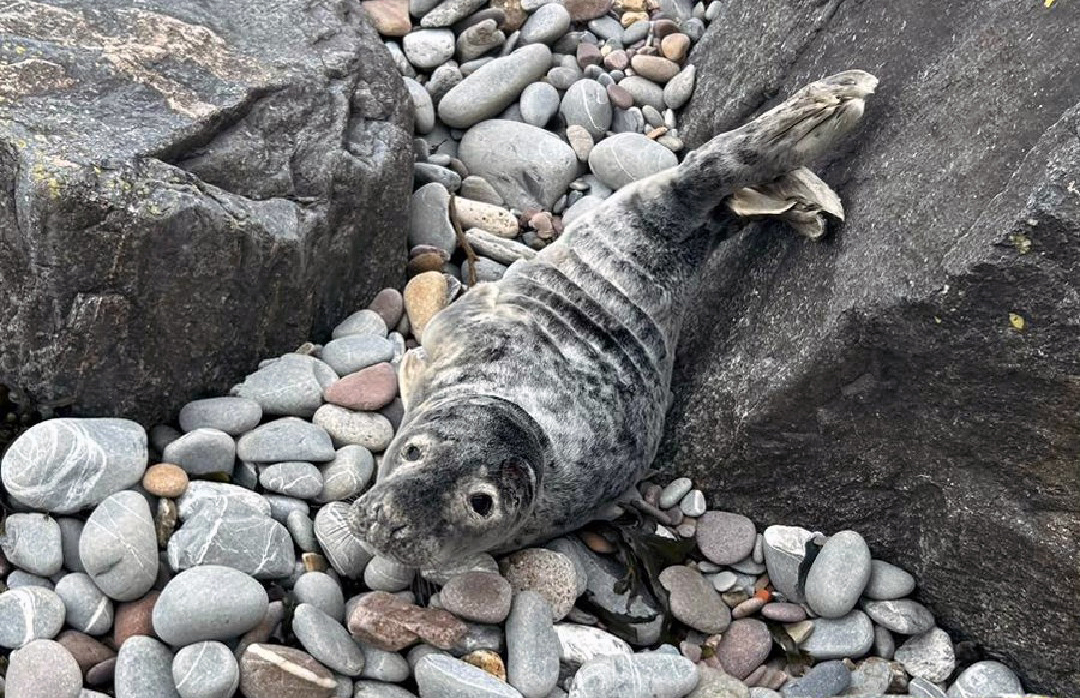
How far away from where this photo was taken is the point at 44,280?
3.57 meters

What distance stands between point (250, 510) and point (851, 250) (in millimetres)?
2142

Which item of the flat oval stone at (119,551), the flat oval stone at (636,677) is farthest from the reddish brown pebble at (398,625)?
the flat oval stone at (119,551)

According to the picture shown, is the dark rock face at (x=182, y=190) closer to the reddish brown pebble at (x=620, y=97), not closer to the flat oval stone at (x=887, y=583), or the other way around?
the reddish brown pebble at (x=620, y=97)

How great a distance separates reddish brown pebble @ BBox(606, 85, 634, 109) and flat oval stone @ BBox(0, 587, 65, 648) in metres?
3.43

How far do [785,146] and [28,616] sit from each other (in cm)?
283

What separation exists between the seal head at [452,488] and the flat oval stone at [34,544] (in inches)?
35.6

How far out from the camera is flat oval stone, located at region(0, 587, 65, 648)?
3.21 m

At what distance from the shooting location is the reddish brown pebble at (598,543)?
400cm

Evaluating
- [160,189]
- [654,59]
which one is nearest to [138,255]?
[160,189]

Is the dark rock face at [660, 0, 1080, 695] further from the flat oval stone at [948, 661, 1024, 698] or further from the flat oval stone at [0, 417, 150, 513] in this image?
the flat oval stone at [0, 417, 150, 513]

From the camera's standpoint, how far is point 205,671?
3150mm

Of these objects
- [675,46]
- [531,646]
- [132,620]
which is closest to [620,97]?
[675,46]

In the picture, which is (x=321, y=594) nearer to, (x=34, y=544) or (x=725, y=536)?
(x=34, y=544)

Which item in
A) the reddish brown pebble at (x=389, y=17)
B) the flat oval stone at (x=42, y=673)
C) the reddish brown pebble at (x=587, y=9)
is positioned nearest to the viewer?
the flat oval stone at (x=42, y=673)
